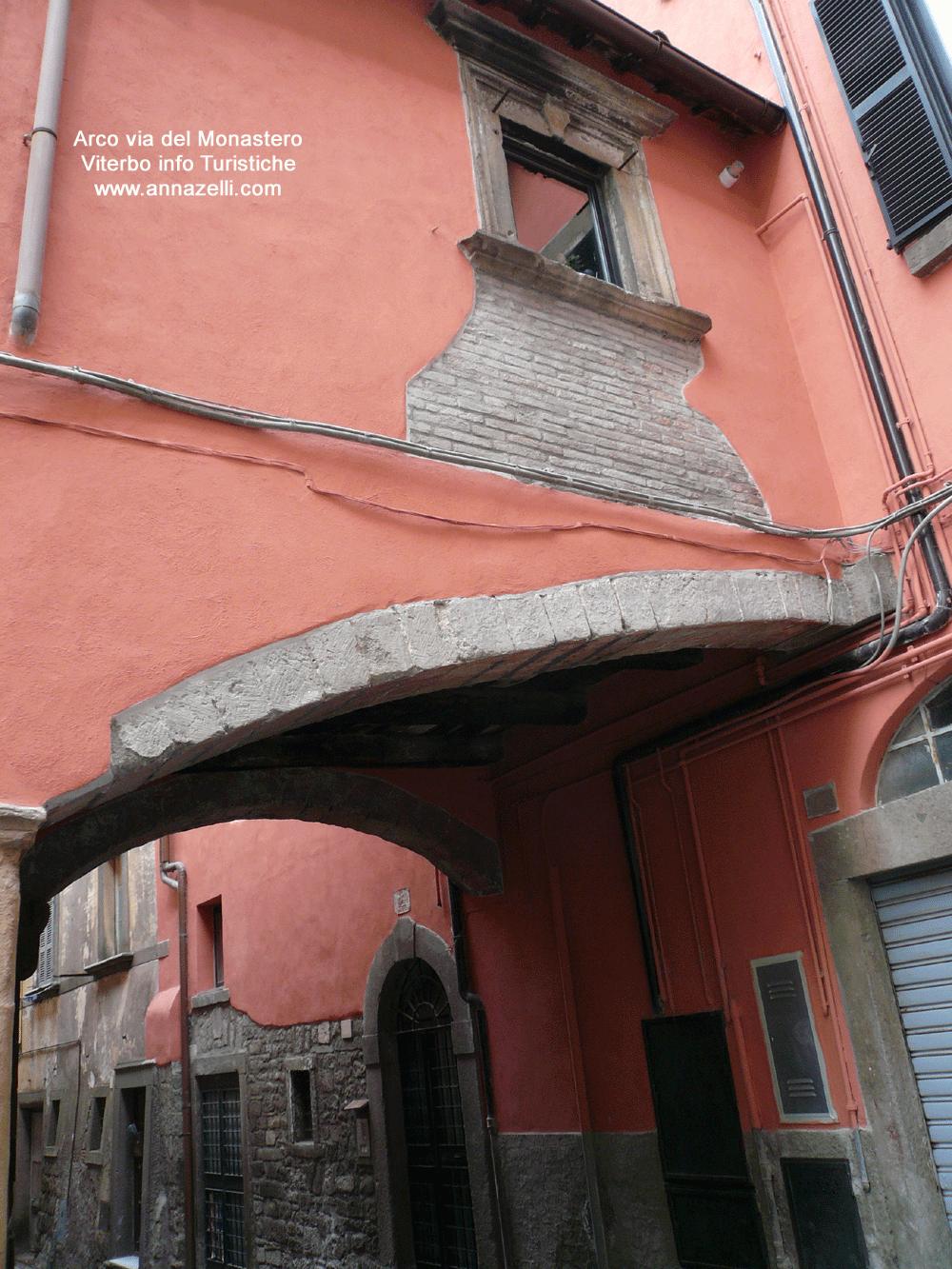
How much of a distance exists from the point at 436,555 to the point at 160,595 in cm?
103

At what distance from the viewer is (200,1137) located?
900cm

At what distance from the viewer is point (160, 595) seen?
296 centimetres

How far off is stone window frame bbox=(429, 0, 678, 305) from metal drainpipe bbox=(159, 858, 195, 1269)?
23.8 feet

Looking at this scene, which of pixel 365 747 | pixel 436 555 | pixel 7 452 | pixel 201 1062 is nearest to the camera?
pixel 7 452

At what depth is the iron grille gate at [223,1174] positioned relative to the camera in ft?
27.6

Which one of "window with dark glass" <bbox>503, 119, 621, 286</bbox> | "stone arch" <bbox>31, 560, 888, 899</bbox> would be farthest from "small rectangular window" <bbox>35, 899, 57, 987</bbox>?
"window with dark glass" <bbox>503, 119, 621, 286</bbox>

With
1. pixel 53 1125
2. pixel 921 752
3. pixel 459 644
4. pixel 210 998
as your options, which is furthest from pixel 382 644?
pixel 53 1125

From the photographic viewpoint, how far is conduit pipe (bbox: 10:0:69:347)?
301 cm

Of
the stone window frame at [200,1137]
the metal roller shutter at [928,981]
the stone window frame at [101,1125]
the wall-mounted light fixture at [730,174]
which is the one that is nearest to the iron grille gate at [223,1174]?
the stone window frame at [200,1137]

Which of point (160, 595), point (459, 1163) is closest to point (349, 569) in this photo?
point (160, 595)

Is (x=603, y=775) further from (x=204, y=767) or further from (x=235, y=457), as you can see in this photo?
(x=235, y=457)

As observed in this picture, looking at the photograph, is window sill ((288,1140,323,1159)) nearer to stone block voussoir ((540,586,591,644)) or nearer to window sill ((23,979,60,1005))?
window sill ((23,979,60,1005))

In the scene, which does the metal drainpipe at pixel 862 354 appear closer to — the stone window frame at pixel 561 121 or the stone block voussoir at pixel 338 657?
the stone window frame at pixel 561 121

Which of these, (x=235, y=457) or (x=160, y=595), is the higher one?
(x=235, y=457)
